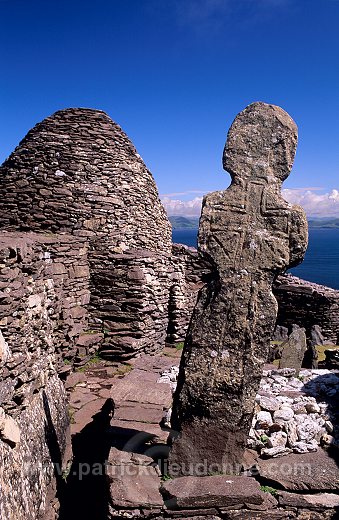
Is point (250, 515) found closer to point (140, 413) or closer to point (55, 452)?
point (140, 413)

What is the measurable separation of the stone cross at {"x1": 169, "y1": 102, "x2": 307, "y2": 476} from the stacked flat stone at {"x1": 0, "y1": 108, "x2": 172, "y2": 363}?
669 cm

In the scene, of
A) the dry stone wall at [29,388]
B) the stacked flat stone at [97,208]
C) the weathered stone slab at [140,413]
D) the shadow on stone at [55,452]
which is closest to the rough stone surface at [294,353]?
the stacked flat stone at [97,208]

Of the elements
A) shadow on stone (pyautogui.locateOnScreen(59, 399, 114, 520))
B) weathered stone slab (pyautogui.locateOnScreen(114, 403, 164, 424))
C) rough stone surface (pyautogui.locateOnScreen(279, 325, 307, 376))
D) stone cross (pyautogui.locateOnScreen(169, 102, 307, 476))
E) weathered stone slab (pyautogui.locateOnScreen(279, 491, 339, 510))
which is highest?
stone cross (pyautogui.locateOnScreen(169, 102, 307, 476))

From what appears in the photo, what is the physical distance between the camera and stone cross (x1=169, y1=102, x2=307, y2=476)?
148 inches

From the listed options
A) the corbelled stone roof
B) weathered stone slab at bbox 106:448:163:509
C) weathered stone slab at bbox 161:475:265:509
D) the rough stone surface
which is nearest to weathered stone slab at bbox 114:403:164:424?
weathered stone slab at bbox 106:448:163:509

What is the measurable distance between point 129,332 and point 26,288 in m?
4.59

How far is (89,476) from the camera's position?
5.55 m

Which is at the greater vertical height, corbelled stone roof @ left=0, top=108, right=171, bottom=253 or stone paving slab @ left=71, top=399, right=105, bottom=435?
corbelled stone roof @ left=0, top=108, right=171, bottom=253

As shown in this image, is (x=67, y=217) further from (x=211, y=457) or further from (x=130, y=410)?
(x=211, y=457)

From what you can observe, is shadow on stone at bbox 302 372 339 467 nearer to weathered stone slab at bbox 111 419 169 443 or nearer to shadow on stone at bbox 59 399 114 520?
weathered stone slab at bbox 111 419 169 443

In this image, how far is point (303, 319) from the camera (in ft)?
64.6

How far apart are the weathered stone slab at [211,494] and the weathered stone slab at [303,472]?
0.34m

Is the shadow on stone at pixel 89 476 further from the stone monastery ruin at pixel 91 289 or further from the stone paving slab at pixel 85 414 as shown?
the stone monastery ruin at pixel 91 289

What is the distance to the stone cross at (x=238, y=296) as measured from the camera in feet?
12.4
